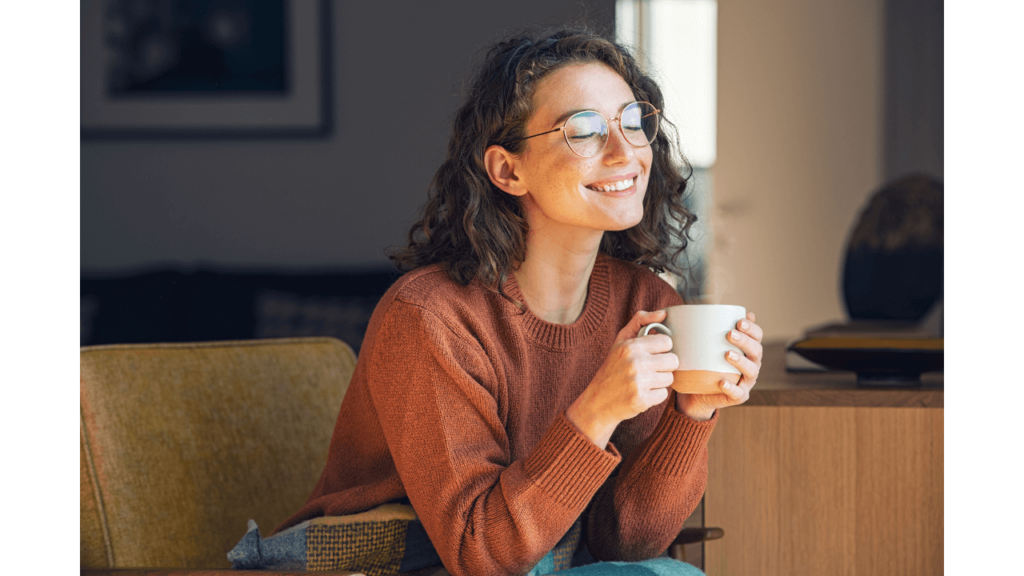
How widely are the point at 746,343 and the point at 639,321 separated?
0.41 feet

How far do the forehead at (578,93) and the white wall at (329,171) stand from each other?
1449 millimetres

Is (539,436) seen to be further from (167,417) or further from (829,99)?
(829,99)

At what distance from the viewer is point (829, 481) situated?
1.23 m

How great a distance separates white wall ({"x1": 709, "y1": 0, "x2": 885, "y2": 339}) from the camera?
129 inches

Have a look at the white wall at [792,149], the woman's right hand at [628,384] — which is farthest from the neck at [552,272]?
the white wall at [792,149]

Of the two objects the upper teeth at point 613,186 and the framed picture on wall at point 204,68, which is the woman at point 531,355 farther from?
the framed picture on wall at point 204,68

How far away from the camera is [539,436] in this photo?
117cm

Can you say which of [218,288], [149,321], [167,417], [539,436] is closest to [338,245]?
[218,288]

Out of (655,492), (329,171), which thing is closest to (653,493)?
(655,492)

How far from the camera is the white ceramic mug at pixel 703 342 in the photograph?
92cm
